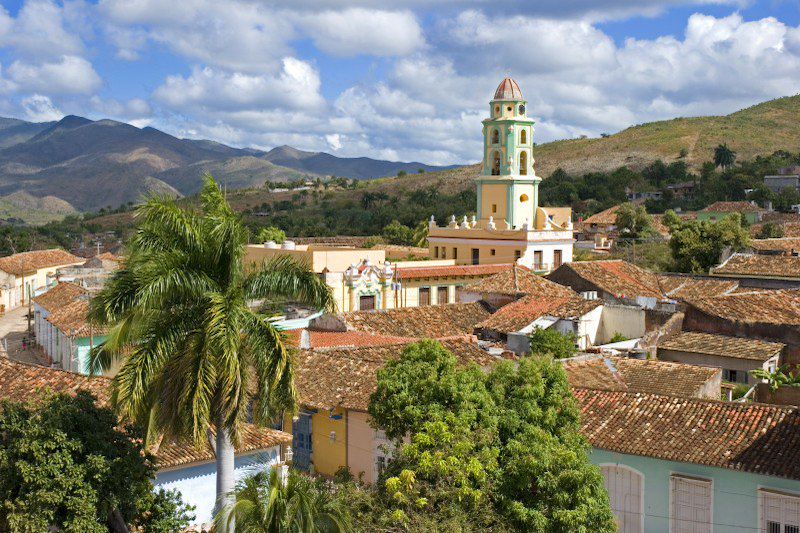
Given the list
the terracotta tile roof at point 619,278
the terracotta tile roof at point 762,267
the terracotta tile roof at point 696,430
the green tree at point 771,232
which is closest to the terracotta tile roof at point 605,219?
the green tree at point 771,232

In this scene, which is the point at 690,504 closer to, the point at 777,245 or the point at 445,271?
the point at 445,271

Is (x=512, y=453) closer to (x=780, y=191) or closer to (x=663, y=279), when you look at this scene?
(x=663, y=279)

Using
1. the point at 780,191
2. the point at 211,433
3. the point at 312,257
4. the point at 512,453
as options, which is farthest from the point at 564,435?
the point at 780,191

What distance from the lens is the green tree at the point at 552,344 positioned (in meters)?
22.0

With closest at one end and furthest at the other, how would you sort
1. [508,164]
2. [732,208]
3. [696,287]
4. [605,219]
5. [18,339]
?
[696,287]
[18,339]
[508,164]
[732,208]
[605,219]

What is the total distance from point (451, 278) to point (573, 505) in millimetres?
25783

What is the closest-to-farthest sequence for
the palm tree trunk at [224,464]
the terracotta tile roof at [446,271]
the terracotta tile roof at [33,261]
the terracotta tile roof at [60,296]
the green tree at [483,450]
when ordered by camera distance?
1. the palm tree trunk at [224,464]
2. the green tree at [483,450]
3. the terracotta tile roof at [60,296]
4. the terracotta tile roof at [446,271]
5. the terracotta tile roof at [33,261]

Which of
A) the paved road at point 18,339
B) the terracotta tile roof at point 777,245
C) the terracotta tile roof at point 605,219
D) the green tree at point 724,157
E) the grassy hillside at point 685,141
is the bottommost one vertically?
the paved road at point 18,339

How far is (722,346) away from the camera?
23.0 metres

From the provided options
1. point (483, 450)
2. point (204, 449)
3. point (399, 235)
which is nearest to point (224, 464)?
point (483, 450)

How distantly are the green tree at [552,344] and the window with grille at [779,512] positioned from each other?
8.47m

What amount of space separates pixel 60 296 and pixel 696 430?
91.2 ft

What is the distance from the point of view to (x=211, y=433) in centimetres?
1106

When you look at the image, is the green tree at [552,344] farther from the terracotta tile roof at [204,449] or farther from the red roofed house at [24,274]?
the red roofed house at [24,274]
